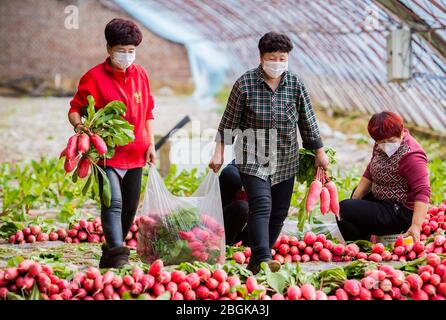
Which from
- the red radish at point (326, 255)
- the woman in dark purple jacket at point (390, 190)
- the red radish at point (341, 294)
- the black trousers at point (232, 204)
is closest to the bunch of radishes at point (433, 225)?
the woman in dark purple jacket at point (390, 190)

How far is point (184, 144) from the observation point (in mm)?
8281

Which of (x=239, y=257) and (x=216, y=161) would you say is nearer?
(x=216, y=161)

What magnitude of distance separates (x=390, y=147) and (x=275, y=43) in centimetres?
115

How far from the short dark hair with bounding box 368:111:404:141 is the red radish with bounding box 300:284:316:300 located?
1468 millimetres

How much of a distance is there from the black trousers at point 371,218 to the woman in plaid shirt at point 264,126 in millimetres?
903

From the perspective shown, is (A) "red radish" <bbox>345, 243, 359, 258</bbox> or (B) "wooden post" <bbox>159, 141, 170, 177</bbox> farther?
(B) "wooden post" <bbox>159, 141, 170, 177</bbox>

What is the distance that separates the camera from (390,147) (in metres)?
4.72

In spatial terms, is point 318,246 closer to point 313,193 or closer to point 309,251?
point 309,251

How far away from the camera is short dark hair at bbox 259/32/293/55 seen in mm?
4008

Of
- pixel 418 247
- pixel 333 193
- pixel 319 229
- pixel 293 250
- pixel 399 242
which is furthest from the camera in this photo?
pixel 319 229

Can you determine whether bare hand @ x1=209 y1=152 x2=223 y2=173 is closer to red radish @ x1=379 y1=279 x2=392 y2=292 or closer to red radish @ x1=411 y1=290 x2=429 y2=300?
red radish @ x1=379 y1=279 x2=392 y2=292

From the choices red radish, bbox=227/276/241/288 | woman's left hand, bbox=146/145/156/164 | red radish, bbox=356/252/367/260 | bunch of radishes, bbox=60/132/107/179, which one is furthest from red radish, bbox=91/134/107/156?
red radish, bbox=356/252/367/260

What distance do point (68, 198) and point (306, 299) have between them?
11.4ft

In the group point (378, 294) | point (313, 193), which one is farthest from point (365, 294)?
point (313, 193)
